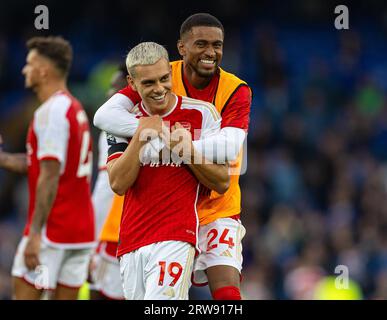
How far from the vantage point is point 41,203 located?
7.15 metres

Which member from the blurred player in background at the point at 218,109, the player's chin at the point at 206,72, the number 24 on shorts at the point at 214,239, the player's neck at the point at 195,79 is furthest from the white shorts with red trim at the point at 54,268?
the player's chin at the point at 206,72

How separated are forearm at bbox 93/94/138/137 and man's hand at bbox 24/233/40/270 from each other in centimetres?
196

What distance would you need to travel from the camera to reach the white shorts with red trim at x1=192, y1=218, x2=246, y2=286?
5660mm

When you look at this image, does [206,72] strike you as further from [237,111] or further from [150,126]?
[150,126]

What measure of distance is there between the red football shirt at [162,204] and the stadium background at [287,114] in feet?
20.3

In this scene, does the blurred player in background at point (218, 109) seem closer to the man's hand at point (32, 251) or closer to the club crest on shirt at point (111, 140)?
the club crest on shirt at point (111, 140)

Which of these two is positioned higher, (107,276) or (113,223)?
(113,223)

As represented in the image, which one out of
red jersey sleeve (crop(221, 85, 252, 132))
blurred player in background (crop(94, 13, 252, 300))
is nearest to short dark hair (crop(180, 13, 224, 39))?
blurred player in background (crop(94, 13, 252, 300))

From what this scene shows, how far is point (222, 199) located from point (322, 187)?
8.16 m

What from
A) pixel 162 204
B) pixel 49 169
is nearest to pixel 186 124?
pixel 162 204

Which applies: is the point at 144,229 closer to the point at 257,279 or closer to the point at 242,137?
the point at 242,137

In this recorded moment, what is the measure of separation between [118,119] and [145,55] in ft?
1.37

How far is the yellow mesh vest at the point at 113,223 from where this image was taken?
788 cm

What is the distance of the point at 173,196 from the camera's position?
5238 mm
